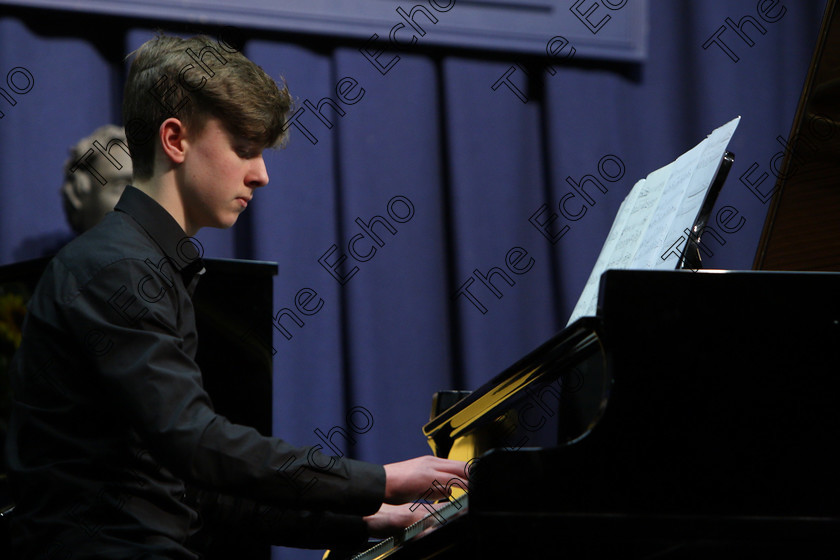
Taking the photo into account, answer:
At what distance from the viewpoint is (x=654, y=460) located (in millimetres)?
906

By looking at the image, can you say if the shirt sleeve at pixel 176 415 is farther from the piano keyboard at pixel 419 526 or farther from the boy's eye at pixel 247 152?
the boy's eye at pixel 247 152

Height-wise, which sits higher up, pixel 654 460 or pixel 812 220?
pixel 812 220

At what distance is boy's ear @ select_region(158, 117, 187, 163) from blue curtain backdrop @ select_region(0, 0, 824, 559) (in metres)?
1.09

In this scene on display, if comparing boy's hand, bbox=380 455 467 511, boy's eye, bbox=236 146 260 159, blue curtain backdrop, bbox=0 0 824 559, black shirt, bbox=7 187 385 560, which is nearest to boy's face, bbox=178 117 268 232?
boy's eye, bbox=236 146 260 159

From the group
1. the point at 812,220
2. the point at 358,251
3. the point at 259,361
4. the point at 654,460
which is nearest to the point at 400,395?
the point at 358,251

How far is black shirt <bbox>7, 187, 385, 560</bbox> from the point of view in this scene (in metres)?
0.95

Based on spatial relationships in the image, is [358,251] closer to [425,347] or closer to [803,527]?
[425,347]

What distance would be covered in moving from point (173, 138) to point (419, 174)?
1.31m

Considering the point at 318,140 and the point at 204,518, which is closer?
the point at 204,518

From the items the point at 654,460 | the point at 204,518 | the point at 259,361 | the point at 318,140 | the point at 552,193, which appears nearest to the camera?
the point at 654,460

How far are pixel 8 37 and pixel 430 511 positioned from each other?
1714 millimetres

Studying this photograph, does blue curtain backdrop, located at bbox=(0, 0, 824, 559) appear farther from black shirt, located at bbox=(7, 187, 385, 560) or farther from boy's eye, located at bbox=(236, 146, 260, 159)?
black shirt, located at bbox=(7, 187, 385, 560)

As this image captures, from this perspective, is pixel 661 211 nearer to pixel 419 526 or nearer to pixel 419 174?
pixel 419 526

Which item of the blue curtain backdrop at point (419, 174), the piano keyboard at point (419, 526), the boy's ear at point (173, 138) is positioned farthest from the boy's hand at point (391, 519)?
the blue curtain backdrop at point (419, 174)
